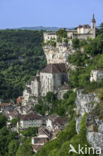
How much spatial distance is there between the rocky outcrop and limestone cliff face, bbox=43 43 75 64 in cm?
2181

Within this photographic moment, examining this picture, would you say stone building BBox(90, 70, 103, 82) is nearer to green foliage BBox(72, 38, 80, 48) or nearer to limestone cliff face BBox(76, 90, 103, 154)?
green foliage BBox(72, 38, 80, 48)

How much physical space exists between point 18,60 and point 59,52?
39.7 m

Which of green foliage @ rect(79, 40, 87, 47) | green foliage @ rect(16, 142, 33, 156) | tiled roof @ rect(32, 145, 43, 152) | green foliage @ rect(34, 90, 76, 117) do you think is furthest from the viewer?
green foliage @ rect(79, 40, 87, 47)

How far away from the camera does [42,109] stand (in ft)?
187

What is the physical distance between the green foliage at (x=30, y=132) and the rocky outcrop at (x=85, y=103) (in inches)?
581

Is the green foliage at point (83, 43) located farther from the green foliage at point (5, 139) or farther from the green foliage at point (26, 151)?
the green foliage at point (26, 151)

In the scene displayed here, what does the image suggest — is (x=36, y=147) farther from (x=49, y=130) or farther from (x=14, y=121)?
(x=14, y=121)

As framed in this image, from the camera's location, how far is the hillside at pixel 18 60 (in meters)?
82.0

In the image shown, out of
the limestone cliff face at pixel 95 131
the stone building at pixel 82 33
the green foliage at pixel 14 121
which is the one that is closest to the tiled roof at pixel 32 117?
the green foliage at pixel 14 121

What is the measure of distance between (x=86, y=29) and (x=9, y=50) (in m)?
46.8

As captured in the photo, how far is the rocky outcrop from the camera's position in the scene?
3416 centimetres

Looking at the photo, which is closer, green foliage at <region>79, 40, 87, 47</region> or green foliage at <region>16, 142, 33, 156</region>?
green foliage at <region>16, 142, 33, 156</region>

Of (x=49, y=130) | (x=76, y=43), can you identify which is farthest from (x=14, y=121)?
(x=76, y=43)

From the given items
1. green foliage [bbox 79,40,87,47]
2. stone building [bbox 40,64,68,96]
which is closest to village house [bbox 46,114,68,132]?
stone building [bbox 40,64,68,96]
